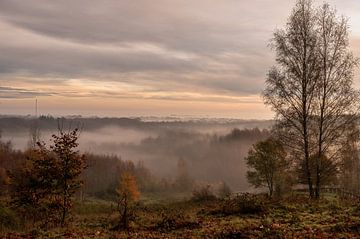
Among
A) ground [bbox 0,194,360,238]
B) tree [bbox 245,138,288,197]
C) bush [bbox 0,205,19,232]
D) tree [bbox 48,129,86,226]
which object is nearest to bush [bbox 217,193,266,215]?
ground [bbox 0,194,360,238]

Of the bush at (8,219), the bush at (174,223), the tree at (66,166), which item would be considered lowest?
the bush at (8,219)

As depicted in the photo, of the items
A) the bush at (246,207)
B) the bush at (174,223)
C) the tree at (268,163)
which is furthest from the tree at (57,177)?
the tree at (268,163)

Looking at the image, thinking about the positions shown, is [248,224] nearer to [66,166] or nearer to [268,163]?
[66,166]

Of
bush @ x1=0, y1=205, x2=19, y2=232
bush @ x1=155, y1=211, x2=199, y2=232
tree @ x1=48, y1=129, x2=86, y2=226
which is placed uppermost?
tree @ x1=48, y1=129, x2=86, y2=226

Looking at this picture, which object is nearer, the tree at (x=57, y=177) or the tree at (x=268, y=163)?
the tree at (x=57, y=177)

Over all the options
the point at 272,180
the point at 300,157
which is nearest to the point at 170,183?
the point at 272,180

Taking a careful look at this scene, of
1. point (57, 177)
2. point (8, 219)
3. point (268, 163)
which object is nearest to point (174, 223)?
point (57, 177)

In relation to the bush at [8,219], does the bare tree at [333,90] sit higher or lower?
higher

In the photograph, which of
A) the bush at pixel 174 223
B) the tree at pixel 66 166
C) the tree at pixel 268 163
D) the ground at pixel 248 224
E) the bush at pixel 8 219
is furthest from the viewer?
the tree at pixel 268 163

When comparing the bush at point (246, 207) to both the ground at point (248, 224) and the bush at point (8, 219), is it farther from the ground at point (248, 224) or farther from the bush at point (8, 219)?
the bush at point (8, 219)

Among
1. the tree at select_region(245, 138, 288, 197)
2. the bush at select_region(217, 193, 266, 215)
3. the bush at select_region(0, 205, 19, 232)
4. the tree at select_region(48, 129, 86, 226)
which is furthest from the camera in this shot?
the tree at select_region(245, 138, 288, 197)

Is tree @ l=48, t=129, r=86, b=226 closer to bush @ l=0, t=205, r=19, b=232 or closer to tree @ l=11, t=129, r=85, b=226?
tree @ l=11, t=129, r=85, b=226

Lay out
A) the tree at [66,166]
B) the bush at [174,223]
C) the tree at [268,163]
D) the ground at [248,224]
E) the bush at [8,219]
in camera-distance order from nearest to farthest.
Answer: the ground at [248,224]
the bush at [174,223]
the bush at [8,219]
the tree at [66,166]
the tree at [268,163]

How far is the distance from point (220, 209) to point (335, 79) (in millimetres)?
10767
